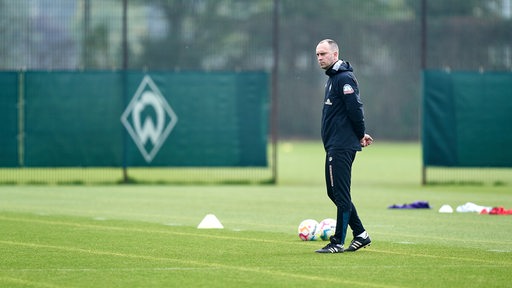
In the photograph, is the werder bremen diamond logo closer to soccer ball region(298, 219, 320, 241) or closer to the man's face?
soccer ball region(298, 219, 320, 241)

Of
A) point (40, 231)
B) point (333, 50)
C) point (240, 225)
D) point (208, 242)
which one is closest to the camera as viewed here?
point (333, 50)

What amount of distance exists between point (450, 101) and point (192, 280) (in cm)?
1641

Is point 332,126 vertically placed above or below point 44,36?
below

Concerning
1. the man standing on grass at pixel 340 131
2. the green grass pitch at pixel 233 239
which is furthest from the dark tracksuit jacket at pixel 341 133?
the green grass pitch at pixel 233 239

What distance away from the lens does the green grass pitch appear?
10.4 meters

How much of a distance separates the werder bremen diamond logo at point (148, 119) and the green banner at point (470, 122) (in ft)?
19.1

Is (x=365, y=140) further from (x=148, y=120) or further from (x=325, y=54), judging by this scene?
(x=148, y=120)

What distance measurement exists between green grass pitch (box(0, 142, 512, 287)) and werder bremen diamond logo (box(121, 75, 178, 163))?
1.32 m

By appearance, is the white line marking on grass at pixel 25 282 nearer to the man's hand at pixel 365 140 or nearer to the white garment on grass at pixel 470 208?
the man's hand at pixel 365 140

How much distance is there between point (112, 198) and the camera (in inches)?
853

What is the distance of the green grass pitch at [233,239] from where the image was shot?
1041 centimetres

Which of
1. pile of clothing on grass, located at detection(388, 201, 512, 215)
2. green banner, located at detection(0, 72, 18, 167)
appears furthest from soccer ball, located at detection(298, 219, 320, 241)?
green banner, located at detection(0, 72, 18, 167)

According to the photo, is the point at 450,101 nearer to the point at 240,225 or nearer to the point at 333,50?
the point at 240,225

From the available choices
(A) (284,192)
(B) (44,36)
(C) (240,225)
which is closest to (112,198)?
(A) (284,192)
